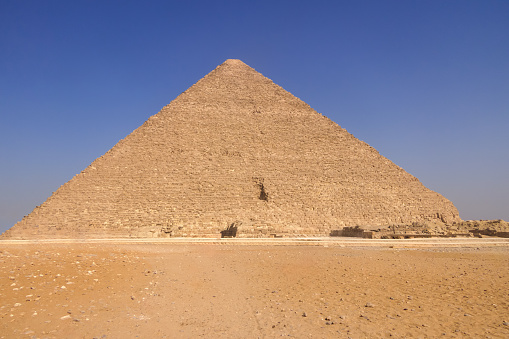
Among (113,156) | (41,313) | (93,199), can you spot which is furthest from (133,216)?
(41,313)

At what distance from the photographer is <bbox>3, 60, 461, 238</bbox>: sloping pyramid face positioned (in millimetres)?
23891

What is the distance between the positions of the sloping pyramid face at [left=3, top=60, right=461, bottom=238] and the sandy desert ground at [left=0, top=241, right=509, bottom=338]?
13.7 meters

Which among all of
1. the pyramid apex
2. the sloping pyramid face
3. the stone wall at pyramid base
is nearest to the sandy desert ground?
the sloping pyramid face

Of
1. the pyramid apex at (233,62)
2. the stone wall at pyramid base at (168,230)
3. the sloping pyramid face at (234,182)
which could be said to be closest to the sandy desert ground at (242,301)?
the sloping pyramid face at (234,182)

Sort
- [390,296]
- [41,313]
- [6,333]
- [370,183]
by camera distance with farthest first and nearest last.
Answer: [370,183] → [390,296] → [41,313] → [6,333]

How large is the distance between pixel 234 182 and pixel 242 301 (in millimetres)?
21998

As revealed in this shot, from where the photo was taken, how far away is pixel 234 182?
→ 2695 centimetres

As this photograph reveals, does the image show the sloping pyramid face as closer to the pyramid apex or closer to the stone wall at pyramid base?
the stone wall at pyramid base

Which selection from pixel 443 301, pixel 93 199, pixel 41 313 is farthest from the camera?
pixel 93 199

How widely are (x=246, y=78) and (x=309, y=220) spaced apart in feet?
61.4

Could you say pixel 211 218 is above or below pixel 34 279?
above

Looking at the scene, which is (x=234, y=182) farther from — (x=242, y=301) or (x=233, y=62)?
(x=242, y=301)

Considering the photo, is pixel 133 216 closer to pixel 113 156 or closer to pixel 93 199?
pixel 93 199

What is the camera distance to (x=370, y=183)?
1121 inches
